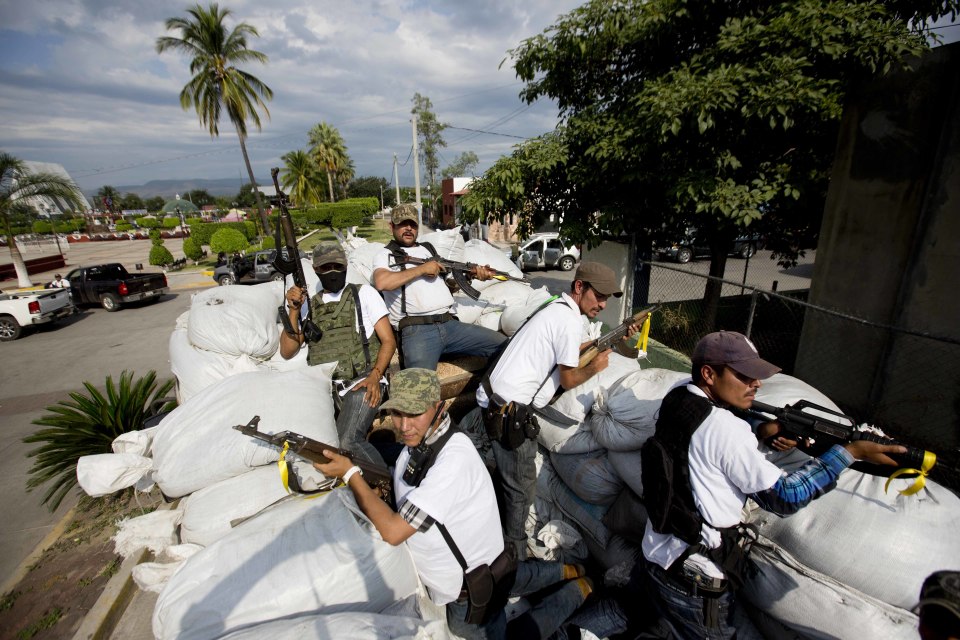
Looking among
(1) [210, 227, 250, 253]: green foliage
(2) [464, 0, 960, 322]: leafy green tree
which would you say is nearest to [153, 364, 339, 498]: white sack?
(2) [464, 0, 960, 322]: leafy green tree

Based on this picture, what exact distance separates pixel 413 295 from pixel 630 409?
169cm

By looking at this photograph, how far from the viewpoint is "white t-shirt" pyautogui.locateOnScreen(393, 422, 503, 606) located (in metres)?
1.56

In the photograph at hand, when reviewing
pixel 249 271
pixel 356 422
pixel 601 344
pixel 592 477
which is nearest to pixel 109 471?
pixel 356 422

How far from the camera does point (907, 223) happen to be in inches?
154

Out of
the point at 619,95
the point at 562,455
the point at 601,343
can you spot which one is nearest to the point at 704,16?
the point at 619,95

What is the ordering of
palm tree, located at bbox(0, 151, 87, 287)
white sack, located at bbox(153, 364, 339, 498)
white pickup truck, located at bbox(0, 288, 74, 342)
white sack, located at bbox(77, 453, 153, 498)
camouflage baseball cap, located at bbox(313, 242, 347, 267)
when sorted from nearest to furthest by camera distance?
white sack, located at bbox(153, 364, 339, 498) < white sack, located at bbox(77, 453, 153, 498) < camouflage baseball cap, located at bbox(313, 242, 347, 267) < white pickup truck, located at bbox(0, 288, 74, 342) < palm tree, located at bbox(0, 151, 87, 287)

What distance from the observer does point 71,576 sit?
8.80 feet

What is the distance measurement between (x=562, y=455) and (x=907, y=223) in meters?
4.09

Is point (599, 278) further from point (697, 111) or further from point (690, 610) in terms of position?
point (697, 111)

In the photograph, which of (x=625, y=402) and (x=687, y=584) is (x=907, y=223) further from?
(x=687, y=584)

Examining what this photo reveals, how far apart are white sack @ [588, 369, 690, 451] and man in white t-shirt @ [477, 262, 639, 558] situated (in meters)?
0.27

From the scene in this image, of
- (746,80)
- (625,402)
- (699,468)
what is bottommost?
(625,402)

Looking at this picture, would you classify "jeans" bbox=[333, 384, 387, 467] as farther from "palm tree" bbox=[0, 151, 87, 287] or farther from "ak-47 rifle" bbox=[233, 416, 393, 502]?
"palm tree" bbox=[0, 151, 87, 287]

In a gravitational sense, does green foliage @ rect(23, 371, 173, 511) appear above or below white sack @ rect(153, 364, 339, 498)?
below
